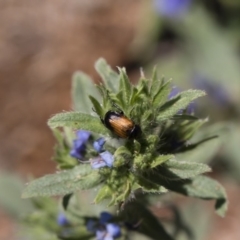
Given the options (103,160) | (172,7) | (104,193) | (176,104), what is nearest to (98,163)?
(103,160)

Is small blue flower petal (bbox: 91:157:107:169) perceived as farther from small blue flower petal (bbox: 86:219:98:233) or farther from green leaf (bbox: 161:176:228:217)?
small blue flower petal (bbox: 86:219:98:233)

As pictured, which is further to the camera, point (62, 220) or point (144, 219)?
point (62, 220)

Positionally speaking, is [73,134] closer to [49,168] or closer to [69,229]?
[69,229]

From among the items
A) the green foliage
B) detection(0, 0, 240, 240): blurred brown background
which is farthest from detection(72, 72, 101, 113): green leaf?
detection(0, 0, 240, 240): blurred brown background

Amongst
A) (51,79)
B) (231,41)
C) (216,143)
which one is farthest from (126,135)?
(51,79)

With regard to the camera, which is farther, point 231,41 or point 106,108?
point 231,41

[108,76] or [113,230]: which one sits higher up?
[108,76]

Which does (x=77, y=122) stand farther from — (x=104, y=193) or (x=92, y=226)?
(x=92, y=226)
